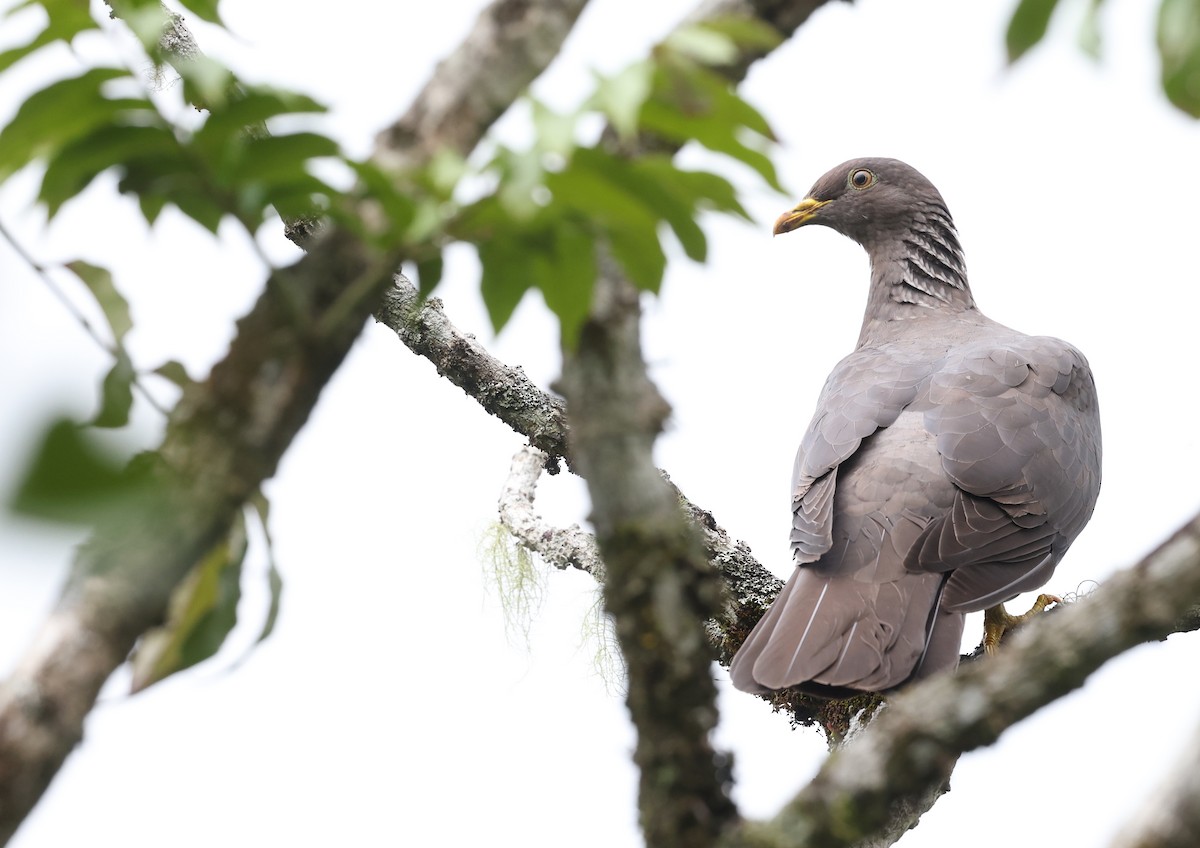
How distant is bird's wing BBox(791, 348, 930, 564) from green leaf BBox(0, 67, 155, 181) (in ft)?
9.23

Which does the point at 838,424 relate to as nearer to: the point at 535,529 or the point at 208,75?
the point at 535,529

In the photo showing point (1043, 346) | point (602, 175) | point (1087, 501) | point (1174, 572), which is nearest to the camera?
point (602, 175)

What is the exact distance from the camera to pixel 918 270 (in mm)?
5449

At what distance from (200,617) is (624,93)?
800 millimetres

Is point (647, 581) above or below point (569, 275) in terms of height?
below

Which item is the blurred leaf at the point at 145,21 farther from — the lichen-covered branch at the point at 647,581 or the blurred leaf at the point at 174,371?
the lichen-covered branch at the point at 647,581

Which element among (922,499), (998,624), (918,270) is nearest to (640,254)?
(922,499)

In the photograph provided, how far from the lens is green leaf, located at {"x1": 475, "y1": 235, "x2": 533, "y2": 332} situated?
1.22m

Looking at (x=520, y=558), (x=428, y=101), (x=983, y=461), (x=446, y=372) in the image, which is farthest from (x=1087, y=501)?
(x=428, y=101)

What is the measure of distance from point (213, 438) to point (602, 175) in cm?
50

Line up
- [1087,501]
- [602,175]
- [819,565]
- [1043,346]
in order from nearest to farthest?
1. [602,175]
2. [819,565]
3. [1087,501]
4. [1043,346]

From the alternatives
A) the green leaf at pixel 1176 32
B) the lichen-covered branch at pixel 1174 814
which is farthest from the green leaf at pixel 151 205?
the lichen-covered branch at pixel 1174 814

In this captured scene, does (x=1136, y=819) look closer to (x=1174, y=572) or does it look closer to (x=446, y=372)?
(x=1174, y=572)

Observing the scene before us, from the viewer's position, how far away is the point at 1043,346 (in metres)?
4.53
